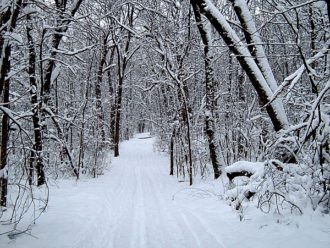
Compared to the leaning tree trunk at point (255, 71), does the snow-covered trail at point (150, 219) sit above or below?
below

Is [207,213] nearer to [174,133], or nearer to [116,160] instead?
[174,133]

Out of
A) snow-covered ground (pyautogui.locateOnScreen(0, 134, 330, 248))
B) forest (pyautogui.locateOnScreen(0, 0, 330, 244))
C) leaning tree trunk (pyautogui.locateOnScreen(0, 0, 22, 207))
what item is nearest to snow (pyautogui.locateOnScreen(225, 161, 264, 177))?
forest (pyautogui.locateOnScreen(0, 0, 330, 244))

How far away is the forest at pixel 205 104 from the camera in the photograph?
5066mm

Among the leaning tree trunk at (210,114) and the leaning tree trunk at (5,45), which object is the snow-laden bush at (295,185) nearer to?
the leaning tree trunk at (5,45)

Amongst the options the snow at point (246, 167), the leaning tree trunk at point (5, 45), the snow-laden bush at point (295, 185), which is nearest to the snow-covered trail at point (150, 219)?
the snow-laden bush at point (295, 185)

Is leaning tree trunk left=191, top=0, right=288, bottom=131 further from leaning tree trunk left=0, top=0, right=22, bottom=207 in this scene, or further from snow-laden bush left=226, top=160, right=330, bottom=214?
leaning tree trunk left=0, top=0, right=22, bottom=207

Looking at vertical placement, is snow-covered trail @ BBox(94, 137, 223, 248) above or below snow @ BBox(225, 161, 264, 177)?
below

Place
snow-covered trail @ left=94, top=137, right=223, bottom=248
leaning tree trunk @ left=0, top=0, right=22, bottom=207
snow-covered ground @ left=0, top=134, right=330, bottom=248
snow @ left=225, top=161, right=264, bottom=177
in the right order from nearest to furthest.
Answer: snow-covered ground @ left=0, top=134, right=330, bottom=248 → leaning tree trunk @ left=0, top=0, right=22, bottom=207 → snow-covered trail @ left=94, top=137, right=223, bottom=248 → snow @ left=225, top=161, right=264, bottom=177

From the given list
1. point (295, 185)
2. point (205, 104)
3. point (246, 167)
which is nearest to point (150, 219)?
point (246, 167)

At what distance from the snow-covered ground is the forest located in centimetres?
36

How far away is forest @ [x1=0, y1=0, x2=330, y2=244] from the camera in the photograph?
5.07 m

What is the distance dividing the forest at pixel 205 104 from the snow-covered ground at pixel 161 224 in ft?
1.18

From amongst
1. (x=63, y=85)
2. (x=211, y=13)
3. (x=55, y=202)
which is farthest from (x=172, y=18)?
(x=63, y=85)

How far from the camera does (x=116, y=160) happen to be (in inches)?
856
